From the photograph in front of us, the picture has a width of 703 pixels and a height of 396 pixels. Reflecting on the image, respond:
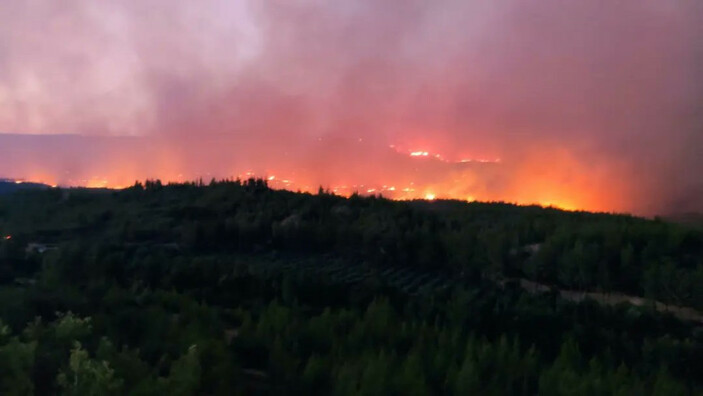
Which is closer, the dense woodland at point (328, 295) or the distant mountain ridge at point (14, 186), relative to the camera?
the dense woodland at point (328, 295)

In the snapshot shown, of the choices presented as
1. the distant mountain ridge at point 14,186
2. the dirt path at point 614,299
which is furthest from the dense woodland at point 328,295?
the distant mountain ridge at point 14,186

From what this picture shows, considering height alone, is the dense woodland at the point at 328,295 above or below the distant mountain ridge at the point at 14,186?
below

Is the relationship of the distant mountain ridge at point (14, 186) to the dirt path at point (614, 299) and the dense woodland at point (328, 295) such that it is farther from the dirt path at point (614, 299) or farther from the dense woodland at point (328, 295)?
the dirt path at point (614, 299)

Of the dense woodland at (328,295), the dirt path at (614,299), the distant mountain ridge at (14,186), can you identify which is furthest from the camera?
the distant mountain ridge at (14,186)

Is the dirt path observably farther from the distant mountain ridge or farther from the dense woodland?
the distant mountain ridge

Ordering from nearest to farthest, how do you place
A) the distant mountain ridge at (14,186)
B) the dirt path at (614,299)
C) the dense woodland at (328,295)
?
the dense woodland at (328,295)
the dirt path at (614,299)
the distant mountain ridge at (14,186)

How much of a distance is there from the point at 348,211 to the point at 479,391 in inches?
452

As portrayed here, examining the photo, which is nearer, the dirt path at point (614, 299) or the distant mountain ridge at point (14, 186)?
the dirt path at point (614, 299)

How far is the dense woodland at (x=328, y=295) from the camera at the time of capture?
7.02 meters

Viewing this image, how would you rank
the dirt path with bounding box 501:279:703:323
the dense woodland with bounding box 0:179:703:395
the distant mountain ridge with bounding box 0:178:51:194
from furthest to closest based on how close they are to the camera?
1. the distant mountain ridge with bounding box 0:178:51:194
2. the dirt path with bounding box 501:279:703:323
3. the dense woodland with bounding box 0:179:703:395

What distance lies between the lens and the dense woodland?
276 inches

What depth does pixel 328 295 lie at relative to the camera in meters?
12.8

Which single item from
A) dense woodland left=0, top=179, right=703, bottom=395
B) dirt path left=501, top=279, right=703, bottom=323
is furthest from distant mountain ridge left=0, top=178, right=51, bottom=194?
dirt path left=501, top=279, right=703, bottom=323

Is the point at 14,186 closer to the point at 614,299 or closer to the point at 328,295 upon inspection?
the point at 328,295
